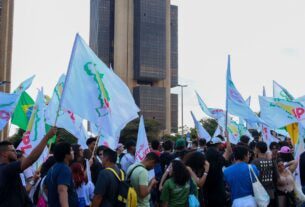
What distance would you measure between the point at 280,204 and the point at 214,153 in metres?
1.39

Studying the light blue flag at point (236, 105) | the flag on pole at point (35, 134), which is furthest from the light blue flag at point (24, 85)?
the light blue flag at point (236, 105)

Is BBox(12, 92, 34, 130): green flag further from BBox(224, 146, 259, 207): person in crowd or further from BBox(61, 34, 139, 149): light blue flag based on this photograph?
BBox(224, 146, 259, 207): person in crowd

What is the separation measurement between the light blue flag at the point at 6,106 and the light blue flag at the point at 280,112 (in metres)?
5.71

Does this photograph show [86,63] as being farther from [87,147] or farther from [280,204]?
[280,204]

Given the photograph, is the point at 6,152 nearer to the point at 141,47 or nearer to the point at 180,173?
the point at 180,173

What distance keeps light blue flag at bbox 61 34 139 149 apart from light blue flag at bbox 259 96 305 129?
4165 mm

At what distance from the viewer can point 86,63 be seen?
21.7ft

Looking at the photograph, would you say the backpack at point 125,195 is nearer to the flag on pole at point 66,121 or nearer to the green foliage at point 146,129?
the flag on pole at point 66,121

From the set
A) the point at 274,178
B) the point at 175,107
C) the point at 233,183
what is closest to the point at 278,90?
the point at 274,178

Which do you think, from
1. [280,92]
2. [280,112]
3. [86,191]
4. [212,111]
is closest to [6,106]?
[86,191]

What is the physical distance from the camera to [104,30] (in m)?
88.4

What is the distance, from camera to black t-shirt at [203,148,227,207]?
22.8 ft

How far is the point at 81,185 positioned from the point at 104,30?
83.9 m

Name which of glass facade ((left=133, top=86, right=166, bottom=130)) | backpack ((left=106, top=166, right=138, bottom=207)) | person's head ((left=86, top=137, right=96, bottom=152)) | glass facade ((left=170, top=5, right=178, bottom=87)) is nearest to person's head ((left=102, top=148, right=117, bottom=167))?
backpack ((left=106, top=166, right=138, bottom=207))
